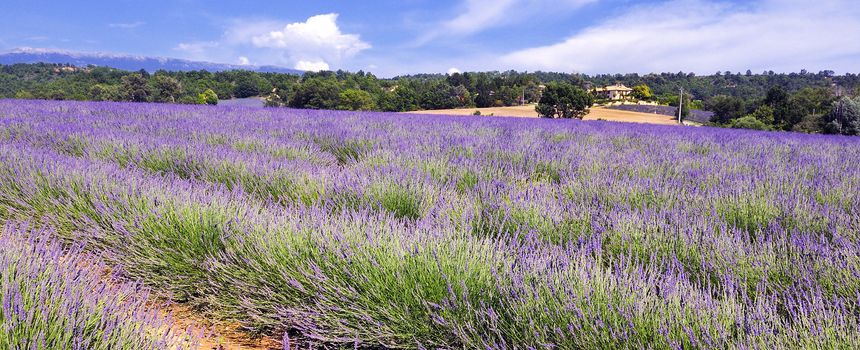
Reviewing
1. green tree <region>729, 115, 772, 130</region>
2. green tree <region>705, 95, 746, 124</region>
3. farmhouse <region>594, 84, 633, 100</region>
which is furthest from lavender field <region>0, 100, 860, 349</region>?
farmhouse <region>594, 84, 633, 100</region>

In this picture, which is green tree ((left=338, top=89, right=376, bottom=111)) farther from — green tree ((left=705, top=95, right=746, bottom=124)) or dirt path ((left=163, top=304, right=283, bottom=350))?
dirt path ((left=163, top=304, right=283, bottom=350))

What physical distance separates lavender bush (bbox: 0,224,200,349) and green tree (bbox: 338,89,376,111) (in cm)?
5919

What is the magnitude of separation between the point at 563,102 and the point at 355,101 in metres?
32.4

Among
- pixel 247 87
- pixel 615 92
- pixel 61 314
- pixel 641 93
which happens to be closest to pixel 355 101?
pixel 247 87

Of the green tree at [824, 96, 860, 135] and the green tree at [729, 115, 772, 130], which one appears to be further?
the green tree at [729, 115, 772, 130]

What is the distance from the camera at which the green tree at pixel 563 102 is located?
4109 cm

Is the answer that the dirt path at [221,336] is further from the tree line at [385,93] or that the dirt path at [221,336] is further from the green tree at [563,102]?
the green tree at [563,102]

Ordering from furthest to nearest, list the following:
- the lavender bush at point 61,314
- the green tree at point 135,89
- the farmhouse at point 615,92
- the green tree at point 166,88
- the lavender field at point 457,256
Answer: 1. the farmhouse at point 615,92
2. the green tree at point 166,88
3. the green tree at point 135,89
4. the lavender field at point 457,256
5. the lavender bush at point 61,314

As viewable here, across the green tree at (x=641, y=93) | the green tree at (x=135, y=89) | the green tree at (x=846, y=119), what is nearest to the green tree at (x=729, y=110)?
the green tree at (x=641, y=93)

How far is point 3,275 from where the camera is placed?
118 cm

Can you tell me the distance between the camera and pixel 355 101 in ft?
206

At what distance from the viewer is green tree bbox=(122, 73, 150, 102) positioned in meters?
45.3

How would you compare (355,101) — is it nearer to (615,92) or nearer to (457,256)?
(457,256)

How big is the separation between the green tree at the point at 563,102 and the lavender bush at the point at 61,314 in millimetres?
41544
